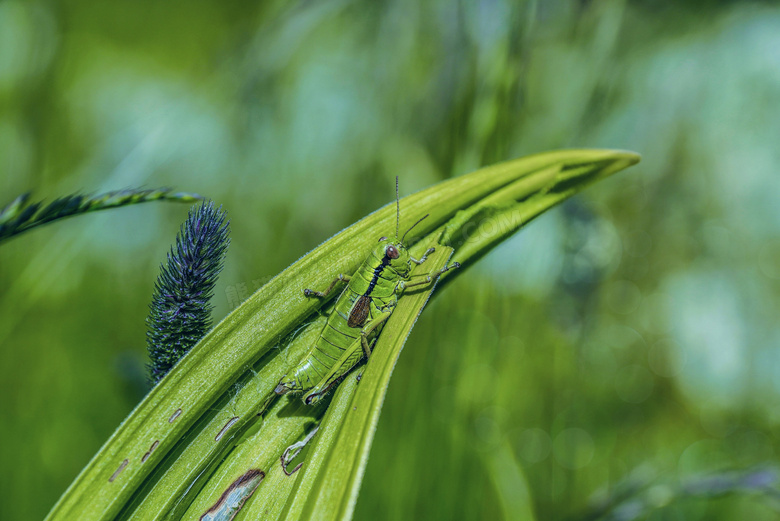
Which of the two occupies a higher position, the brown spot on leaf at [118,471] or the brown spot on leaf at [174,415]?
the brown spot on leaf at [174,415]

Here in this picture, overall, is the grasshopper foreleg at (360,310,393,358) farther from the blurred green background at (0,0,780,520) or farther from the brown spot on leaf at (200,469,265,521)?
the blurred green background at (0,0,780,520)

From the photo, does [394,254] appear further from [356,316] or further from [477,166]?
[477,166]

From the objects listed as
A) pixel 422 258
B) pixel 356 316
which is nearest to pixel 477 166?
pixel 422 258

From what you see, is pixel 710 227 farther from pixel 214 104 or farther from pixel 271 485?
pixel 214 104

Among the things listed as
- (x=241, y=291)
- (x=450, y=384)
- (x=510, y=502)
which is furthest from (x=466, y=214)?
(x=510, y=502)

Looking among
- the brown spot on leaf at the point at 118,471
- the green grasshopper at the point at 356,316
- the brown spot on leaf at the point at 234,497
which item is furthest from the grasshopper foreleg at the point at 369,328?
the brown spot on leaf at the point at 118,471

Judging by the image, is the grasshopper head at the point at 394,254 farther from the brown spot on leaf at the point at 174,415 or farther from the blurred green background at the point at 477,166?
the blurred green background at the point at 477,166
